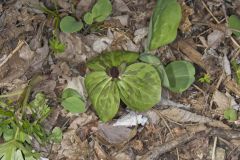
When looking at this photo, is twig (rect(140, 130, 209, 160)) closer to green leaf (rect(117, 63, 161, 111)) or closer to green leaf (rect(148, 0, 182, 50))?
green leaf (rect(117, 63, 161, 111))

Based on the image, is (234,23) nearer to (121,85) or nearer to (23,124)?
(121,85)

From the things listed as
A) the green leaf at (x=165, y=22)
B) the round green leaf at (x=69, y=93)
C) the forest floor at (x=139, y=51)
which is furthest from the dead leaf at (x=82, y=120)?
the green leaf at (x=165, y=22)

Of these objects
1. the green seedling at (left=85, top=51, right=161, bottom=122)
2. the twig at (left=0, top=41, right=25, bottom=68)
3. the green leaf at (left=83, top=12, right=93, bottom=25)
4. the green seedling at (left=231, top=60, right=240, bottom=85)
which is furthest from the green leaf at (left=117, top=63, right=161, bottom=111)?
the twig at (left=0, top=41, right=25, bottom=68)

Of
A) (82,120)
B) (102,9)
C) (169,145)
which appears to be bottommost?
(169,145)

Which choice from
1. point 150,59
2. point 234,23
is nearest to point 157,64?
point 150,59

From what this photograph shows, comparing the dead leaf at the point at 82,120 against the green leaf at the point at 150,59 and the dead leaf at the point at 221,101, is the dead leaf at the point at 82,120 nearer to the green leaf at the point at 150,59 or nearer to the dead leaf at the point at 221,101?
the green leaf at the point at 150,59

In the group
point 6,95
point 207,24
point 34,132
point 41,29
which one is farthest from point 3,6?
point 207,24
